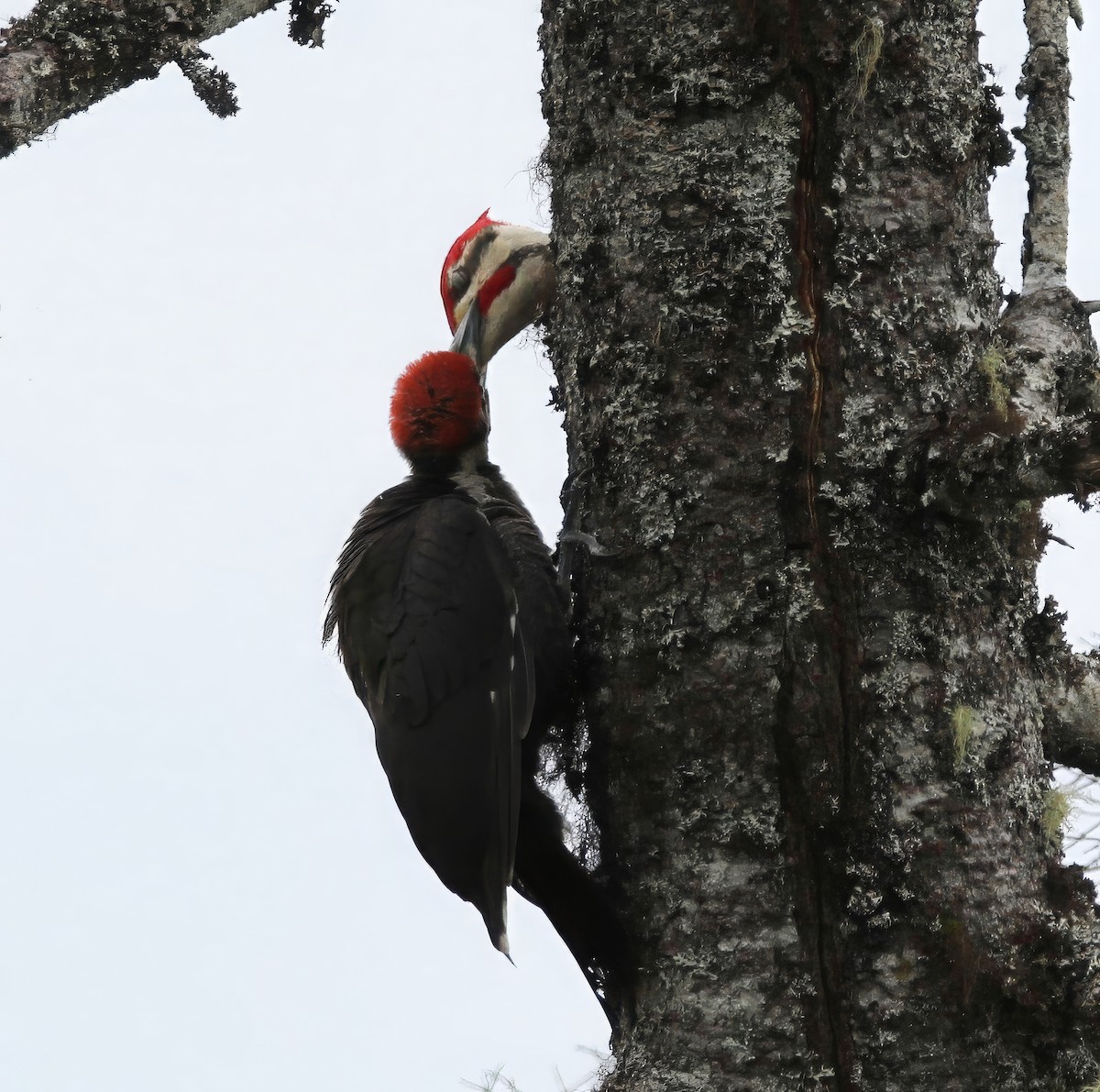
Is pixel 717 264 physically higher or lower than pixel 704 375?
higher

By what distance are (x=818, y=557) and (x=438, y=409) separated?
3.43 feet

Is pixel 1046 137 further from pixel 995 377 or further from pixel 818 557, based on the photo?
pixel 818 557

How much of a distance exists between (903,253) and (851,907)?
77cm

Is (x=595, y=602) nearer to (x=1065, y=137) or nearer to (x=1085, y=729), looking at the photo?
(x=1085, y=729)

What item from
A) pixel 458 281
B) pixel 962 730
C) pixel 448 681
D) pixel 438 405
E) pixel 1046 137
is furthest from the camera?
pixel 458 281

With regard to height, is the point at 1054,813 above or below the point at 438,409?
below

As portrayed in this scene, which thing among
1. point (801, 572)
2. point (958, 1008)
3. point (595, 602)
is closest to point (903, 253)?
point (801, 572)

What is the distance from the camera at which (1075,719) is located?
1727mm

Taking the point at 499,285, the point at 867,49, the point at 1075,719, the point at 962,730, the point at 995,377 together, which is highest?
the point at 499,285

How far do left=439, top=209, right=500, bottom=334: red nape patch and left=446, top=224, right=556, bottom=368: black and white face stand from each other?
3 cm

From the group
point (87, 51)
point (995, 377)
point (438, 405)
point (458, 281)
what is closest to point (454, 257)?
point (458, 281)

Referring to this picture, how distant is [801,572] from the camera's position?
1.44 m

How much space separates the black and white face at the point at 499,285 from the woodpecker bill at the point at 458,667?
417 millimetres

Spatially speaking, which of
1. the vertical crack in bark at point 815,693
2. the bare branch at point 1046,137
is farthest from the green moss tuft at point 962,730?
the bare branch at point 1046,137
